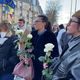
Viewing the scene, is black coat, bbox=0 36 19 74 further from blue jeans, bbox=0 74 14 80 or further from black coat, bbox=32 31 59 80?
black coat, bbox=32 31 59 80

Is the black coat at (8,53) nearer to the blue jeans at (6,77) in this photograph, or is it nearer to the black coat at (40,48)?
the blue jeans at (6,77)

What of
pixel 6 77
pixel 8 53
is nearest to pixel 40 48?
pixel 8 53

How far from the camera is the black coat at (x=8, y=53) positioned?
534 centimetres

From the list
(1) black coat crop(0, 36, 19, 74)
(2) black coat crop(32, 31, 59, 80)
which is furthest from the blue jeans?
(2) black coat crop(32, 31, 59, 80)

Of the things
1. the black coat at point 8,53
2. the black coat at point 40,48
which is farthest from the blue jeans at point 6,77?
the black coat at point 40,48

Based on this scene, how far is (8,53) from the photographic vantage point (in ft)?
17.6

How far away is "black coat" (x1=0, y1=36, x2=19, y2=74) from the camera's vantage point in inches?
210

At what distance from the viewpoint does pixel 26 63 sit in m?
5.37

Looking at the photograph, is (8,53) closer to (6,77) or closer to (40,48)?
(6,77)

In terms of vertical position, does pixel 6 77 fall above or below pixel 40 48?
below

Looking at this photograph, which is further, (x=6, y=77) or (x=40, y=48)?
(x=40, y=48)

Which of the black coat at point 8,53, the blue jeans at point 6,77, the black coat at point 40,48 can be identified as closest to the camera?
the black coat at point 8,53

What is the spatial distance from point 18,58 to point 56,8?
38.4 meters

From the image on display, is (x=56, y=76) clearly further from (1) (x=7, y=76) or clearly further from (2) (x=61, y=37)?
(2) (x=61, y=37)
